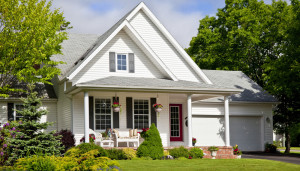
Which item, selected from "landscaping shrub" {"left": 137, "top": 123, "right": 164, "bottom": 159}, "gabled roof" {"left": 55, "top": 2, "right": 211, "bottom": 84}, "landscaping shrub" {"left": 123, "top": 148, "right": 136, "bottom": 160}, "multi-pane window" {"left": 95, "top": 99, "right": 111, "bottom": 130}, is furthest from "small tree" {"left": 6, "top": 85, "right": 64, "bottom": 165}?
"multi-pane window" {"left": 95, "top": 99, "right": 111, "bottom": 130}

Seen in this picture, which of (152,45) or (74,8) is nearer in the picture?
(152,45)

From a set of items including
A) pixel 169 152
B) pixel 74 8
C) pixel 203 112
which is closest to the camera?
pixel 169 152

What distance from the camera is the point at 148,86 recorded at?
19.6 metres

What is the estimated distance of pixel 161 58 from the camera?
2308cm

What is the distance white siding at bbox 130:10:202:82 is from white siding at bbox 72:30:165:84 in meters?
1.28

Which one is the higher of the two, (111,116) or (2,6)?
(2,6)

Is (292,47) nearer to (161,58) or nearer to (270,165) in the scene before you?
(161,58)

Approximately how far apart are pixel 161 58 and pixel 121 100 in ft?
11.1

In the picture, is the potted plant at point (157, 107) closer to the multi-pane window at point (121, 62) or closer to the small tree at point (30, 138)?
the multi-pane window at point (121, 62)

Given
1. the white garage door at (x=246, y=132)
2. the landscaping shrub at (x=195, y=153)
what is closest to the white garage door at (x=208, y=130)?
the white garage door at (x=246, y=132)

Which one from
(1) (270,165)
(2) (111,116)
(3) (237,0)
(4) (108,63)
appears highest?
(3) (237,0)

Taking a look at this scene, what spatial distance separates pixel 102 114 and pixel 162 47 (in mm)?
5173

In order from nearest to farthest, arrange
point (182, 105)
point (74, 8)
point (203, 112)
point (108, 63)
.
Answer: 1. point (108, 63)
2. point (182, 105)
3. point (203, 112)
4. point (74, 8)

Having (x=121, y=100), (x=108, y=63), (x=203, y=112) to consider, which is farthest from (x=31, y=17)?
(x=203, y=112)
